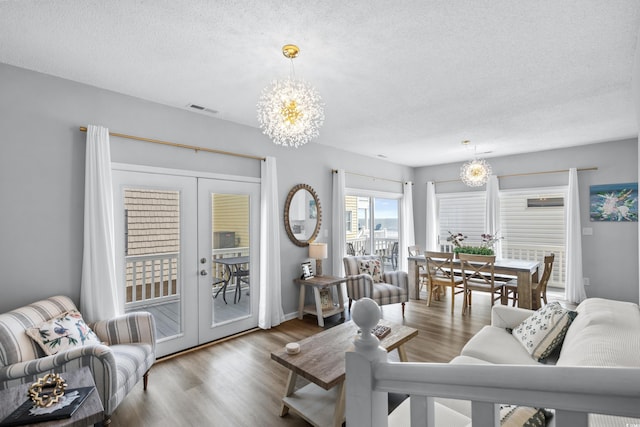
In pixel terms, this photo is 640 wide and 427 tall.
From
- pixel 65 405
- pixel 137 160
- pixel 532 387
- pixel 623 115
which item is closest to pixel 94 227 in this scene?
pixel 137 160

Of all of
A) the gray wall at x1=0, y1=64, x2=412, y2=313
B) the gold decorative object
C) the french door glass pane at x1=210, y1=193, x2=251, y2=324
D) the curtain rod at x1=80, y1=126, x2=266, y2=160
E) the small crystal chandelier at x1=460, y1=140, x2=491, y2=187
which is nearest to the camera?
the gold decorative object

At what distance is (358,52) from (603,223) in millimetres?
5295

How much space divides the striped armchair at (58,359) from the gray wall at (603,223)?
6.52m

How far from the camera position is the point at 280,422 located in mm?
2160

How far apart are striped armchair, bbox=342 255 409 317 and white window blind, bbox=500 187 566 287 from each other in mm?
2940

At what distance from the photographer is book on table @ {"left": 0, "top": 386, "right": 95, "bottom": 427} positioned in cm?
144

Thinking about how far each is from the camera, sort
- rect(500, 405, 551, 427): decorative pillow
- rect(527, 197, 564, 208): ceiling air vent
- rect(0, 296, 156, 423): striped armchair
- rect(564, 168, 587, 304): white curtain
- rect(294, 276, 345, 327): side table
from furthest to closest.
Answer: rect(527, 197, 564, 208): ceiling air vent < rect(564, 168, 587, 304): white curtain < rect(294, 276, 345, 327): side table < rect(0, 296, 156, 423): striped armchair < rect(500, 405, 551, 427): decorative pillow

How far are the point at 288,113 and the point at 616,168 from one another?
5665 mm

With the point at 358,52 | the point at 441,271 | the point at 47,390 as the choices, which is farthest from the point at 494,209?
the point at 47,390

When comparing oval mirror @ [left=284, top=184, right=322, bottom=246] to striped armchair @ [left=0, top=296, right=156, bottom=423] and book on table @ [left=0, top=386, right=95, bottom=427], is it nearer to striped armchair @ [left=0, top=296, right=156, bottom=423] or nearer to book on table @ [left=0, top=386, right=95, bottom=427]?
striped armchair @ [left=0, top=296, right=156, bottom=423]

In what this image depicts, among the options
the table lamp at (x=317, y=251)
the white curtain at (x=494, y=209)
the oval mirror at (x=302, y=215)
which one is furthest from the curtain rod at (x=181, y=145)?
the white curtain at (x=494, y=209)

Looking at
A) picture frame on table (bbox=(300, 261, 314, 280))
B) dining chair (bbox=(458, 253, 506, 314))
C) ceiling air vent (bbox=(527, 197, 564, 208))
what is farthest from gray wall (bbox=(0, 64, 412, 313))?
→ ceiling air vent (bbox=(527, 197, 564, 208))

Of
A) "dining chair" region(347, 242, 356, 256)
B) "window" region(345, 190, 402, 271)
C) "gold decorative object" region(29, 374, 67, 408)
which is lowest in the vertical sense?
"gold decorative object" region(29, 374, 67, 408)

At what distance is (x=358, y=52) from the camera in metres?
2.22
